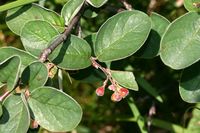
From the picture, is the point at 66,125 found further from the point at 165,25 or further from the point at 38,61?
the point at 165,25

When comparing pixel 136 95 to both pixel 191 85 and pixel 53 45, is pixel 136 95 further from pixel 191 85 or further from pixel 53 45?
pixel 53 45

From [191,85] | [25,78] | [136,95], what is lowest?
[136,95]

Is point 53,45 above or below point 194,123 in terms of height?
above

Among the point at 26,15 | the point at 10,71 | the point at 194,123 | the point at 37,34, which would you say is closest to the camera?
the point at 10,71

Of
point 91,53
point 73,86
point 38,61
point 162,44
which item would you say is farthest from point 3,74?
point 73,86

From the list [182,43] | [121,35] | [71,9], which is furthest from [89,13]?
[182,43]
